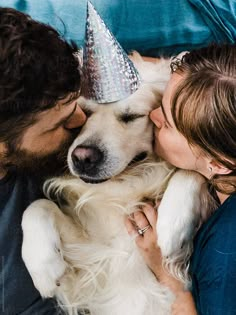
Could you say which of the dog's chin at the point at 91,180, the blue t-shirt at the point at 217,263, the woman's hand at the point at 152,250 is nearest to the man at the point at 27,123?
the dog's chin at the point at 91,180

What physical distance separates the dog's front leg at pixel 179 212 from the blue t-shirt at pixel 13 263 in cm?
42

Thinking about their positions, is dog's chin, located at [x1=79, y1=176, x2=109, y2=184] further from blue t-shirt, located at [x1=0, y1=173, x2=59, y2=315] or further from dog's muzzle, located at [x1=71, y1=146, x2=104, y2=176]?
blue t-shirt, located at [x1=0, y1=173, x2=59, y2=315]

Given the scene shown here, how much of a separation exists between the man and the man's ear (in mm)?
415

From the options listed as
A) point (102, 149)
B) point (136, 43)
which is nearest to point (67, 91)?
point (102, 149)

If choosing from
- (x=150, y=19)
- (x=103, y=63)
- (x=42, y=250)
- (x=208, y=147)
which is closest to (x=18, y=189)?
(x=42, y=250)

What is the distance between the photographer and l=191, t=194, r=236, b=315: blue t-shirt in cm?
136

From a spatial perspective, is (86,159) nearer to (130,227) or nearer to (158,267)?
(130,227)

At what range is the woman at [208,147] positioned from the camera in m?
1.34

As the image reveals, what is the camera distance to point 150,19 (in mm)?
1812

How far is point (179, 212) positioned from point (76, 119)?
41 centimetres

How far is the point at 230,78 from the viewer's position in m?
1.33

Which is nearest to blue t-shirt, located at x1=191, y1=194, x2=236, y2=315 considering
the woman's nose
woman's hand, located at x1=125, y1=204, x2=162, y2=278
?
woman's hand, located at x1=125, y1=204, x2=162, y2=278

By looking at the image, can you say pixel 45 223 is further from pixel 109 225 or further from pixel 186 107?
pixel 186 107

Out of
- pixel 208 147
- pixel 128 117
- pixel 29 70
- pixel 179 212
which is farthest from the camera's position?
pixel 128 117
